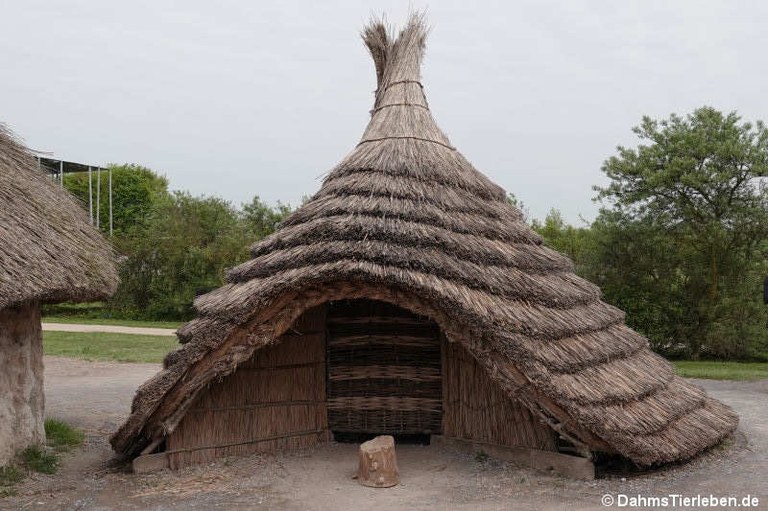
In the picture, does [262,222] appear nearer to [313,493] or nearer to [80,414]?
[80,414]

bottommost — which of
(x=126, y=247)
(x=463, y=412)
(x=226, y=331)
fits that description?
(x=463, y=412)

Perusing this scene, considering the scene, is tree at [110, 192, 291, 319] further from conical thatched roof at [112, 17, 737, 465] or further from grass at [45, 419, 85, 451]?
conical thatched roof at [112, 17, 737, 465]

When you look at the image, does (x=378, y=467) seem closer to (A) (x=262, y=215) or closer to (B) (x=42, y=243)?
(B) (x=42, y=243)

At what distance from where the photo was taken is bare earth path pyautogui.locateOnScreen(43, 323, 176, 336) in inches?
1022

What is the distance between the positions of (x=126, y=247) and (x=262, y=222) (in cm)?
676

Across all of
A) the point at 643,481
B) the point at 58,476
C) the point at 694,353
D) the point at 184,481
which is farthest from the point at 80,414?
the point at 694,353

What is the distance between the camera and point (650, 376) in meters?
9.24

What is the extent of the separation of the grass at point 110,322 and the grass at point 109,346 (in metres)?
4.62

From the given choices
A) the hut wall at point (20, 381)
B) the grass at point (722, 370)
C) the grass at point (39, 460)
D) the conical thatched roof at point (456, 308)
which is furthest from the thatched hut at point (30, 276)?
the grass at point (722, 370)

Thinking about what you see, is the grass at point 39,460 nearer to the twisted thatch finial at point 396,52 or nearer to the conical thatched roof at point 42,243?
the conical thatched roof at point 42,243

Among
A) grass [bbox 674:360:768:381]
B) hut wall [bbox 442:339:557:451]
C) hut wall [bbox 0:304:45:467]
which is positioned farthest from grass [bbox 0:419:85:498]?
grass [bbox 674:360:768:381]

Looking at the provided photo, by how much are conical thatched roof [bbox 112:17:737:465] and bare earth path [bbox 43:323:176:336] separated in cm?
1775

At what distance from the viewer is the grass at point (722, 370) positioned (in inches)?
661

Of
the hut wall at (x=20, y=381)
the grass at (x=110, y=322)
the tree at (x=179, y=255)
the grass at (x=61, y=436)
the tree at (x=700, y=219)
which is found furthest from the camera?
the tree at (x=179, y=255)
